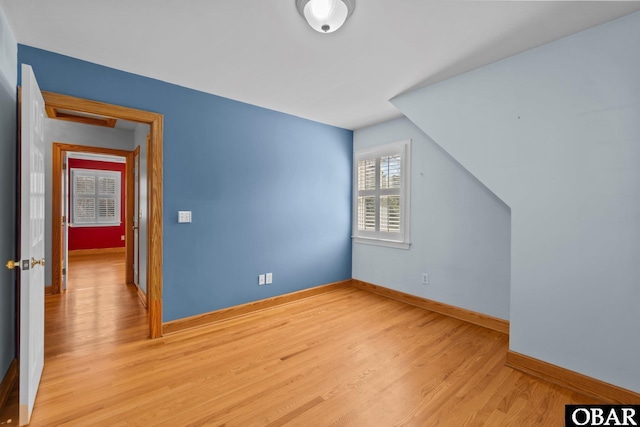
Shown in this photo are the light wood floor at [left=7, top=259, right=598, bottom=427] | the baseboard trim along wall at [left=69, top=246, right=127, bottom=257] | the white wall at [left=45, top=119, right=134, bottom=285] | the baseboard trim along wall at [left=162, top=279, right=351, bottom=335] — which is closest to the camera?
the light wood floor at [left=7, top=259, right=598, bottom=427]

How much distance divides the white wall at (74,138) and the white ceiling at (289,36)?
2536 millimetres

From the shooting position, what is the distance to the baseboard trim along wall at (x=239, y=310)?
2805 mm

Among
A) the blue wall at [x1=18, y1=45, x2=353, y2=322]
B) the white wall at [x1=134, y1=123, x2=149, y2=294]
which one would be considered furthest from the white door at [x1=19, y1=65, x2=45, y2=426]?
the white wall at [x1=134, y1=123, x2=149, y2=294]

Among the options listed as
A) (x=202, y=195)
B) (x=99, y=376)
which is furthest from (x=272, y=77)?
(x=99, y=376)

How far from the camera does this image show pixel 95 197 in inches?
288

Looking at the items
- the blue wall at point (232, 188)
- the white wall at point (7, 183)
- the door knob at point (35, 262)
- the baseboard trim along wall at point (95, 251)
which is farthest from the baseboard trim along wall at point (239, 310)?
the baseboard trim along wall at point (95, 251)

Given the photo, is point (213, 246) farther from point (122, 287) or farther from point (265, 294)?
point (122, 287)

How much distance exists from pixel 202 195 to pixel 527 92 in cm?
302

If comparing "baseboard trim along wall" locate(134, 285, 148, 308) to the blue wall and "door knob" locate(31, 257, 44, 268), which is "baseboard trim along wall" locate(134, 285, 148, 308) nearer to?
the blue wall

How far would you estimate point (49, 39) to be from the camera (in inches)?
80.6

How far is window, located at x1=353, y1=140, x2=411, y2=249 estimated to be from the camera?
3.70 m

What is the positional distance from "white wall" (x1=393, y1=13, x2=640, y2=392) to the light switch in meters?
2.75

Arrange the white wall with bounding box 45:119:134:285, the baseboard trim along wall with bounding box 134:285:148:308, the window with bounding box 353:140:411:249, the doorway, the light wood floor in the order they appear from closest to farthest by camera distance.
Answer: the light wood floor → the baseboard trim along wall with bounding box 134:285:148:308 → the window with bounding box 353:140:411:249 → the white wall with bounding box 45:119:134:285 → the doorway

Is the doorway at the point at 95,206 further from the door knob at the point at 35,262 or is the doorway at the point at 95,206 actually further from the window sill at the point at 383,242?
the window sill at the point at 383,242
